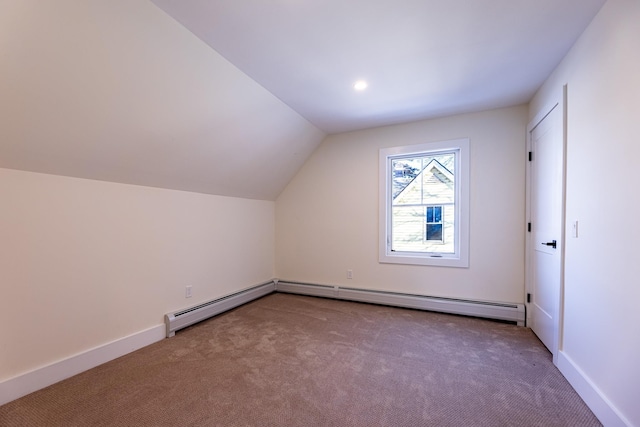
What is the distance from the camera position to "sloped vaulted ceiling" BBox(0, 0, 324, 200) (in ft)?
4.61

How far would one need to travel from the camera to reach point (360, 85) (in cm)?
255

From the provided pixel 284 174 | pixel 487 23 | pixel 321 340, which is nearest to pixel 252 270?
pixel 284 174

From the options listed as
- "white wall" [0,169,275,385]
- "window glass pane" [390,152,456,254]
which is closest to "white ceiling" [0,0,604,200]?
"white wall" [0,169,275,385]

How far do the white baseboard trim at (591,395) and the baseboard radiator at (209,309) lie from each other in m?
3.25

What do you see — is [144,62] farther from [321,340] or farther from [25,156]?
[321,340]

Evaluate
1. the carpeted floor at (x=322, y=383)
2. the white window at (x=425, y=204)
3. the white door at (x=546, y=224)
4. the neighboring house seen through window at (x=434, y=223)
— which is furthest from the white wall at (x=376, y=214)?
the carpeted floor at (x=322, y=383)

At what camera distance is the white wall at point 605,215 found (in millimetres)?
1344

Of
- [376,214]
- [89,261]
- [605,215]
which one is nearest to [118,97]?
[89,261]

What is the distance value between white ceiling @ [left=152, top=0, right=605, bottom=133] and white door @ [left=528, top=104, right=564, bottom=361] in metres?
0.52

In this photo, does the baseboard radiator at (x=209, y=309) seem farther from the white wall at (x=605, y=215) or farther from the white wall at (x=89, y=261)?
the white wall at (x=605, y=215)

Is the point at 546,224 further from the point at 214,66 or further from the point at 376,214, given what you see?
the point at 214,66

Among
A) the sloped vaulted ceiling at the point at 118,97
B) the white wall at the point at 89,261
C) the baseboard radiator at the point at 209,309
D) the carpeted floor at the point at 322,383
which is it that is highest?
the sloped vaulted ceiling at the point at 118,97

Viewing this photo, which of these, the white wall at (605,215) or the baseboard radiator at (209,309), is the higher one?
the white wall at (605,215)

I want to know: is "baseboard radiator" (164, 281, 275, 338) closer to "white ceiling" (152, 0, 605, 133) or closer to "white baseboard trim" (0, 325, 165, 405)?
"white baseboard trim" (0, 325, 165, 405)
